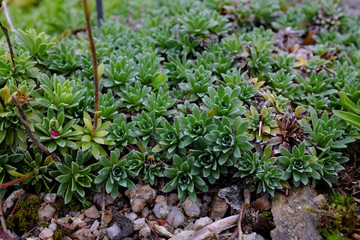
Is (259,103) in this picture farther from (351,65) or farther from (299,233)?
(351,65)

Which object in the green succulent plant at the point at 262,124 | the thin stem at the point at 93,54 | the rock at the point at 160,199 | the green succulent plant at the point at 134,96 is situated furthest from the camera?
the green succulent plant at the point at 134,96

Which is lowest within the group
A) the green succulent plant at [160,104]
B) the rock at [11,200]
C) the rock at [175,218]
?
the rock at [175,218]

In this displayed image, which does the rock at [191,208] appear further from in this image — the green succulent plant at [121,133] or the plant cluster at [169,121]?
the green succulent plant at [121,133]

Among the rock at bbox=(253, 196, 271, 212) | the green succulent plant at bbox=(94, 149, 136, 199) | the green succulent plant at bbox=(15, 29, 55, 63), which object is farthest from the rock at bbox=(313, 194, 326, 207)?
the green succulent plant at bbox=(15, 29, 55, 63)

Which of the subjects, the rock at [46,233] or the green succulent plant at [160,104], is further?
the green succulent plant at [160,104]

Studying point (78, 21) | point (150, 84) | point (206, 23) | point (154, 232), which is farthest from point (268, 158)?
point (78, 21)

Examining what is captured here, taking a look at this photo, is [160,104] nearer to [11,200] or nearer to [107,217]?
[107,217]

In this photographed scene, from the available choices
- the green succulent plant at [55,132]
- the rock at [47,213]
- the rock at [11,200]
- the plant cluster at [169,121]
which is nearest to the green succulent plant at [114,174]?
the plant cluster at [169,121]

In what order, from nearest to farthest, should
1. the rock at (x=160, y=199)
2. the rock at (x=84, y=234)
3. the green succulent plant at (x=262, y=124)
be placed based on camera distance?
the rock at (x=84, y=234) → the rock at (x=160, y=199) → the green succulent plant at (x=262, y=124)
